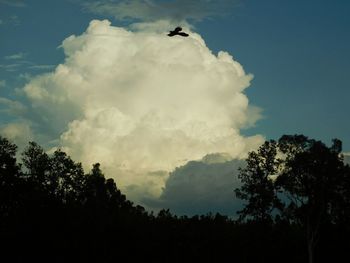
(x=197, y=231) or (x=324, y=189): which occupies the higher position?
Result: (x=324, y=189)

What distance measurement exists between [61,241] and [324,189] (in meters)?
33.1

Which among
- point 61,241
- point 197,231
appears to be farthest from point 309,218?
point 61,241

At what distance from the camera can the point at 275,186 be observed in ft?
250

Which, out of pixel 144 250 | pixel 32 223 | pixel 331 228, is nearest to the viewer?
pixel 32 223

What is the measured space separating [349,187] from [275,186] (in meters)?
9.18

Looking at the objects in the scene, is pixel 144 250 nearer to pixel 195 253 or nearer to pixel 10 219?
pixel 195 253

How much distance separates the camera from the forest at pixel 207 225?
67.6 m

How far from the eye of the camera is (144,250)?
7331 centimetres

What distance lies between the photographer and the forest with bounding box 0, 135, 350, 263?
6762 centimetres

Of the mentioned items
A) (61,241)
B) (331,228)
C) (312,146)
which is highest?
(312,146)

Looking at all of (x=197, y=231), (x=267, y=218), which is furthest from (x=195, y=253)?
(x=267, y=218)

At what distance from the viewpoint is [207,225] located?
86312 millimetres

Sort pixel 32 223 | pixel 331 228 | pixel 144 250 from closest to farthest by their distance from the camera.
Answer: pixel 32 223 → pixel 144 250 → pixel 331 228

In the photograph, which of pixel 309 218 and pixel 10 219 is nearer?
pixel 10 219
